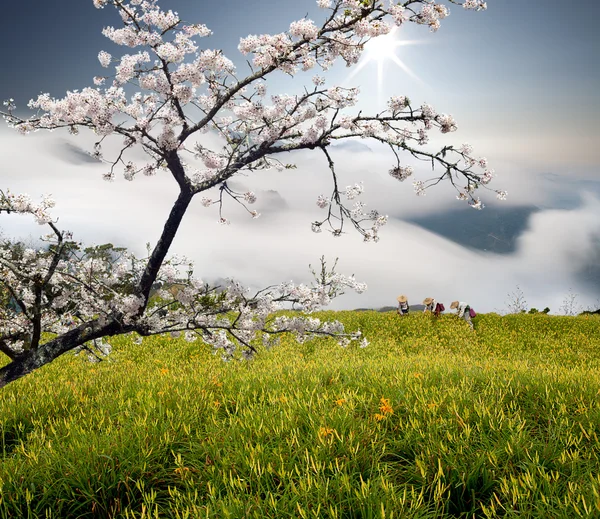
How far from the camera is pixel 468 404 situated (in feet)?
16.3

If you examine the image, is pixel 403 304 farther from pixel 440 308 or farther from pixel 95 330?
pixel 95 330

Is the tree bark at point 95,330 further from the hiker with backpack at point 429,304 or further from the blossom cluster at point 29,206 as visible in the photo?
the hiker with backpack at point 429,304

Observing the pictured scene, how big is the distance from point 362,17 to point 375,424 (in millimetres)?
4116

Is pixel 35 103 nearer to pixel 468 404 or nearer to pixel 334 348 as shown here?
pixel 468 404

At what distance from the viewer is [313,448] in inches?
149

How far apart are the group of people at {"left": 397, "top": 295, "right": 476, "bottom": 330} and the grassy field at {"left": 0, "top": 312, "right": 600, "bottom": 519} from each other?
12379 mm

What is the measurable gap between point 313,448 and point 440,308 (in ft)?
55.3

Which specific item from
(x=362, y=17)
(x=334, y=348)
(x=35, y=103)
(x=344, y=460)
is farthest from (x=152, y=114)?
(x=334, y=348)

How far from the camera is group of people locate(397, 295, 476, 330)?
61.1 feet

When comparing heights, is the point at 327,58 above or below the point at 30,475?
above

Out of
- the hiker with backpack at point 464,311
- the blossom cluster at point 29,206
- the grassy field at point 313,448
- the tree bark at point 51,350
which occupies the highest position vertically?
the blossom cluster at point 29,206

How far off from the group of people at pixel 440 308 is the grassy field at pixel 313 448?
487 inches

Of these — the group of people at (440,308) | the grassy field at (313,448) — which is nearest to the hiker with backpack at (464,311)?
the group of people at (440,308)

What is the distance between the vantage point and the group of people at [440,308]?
18609 mm
